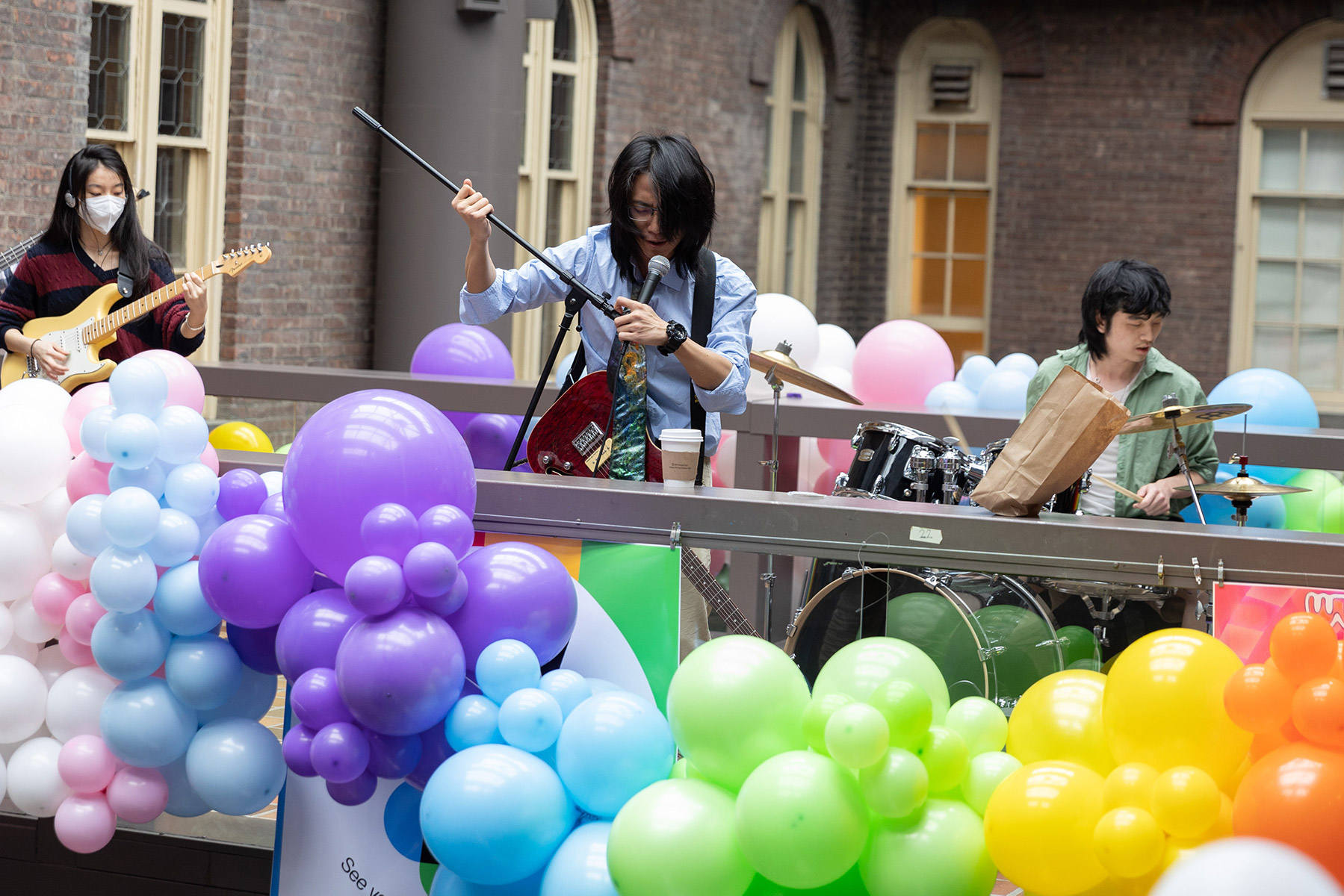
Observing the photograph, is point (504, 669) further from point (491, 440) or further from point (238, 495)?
point (491, 440)

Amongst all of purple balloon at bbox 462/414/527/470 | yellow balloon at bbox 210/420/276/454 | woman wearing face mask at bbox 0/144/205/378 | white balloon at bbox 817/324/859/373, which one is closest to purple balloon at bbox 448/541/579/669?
woman wearing face mask at bbox 0/144/205/378

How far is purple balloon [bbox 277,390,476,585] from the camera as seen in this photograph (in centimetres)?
226

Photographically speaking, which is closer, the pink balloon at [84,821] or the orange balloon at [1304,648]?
the orange balloon at [1304,648]

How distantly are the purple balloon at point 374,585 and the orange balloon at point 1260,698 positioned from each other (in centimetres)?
122

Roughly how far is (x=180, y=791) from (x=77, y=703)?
0.79 feet

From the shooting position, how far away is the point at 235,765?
2391mm

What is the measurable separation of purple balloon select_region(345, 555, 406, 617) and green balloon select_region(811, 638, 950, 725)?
0.46m

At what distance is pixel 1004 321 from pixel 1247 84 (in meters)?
2.78

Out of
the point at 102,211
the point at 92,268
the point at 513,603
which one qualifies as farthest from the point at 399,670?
the point at 92,268

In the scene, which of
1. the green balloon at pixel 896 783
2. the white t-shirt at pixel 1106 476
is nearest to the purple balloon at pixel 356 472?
the green balloon at pixel 896 783

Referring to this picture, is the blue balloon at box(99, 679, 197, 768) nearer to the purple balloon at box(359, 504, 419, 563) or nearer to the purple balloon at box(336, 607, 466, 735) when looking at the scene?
the purple balloon at box(336, 607, 466, 735)

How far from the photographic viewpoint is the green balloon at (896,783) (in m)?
1.97

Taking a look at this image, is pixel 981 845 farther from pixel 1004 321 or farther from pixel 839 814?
pixel 1004 321

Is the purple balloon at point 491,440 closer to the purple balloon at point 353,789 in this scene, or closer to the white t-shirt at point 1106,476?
the white t-shirt at point 1106,476
